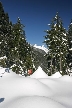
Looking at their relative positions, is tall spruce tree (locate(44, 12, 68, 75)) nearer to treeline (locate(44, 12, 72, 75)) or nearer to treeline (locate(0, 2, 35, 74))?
treeline (locate(44, 12, 72, 75))

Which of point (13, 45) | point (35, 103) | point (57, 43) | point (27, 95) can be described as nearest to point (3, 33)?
point (13, 45)

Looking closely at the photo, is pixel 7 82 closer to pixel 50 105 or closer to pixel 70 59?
pixel 50 105

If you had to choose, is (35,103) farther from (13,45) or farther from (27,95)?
(13,45)

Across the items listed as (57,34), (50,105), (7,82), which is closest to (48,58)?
(57,34)

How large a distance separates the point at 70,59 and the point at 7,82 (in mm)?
38141

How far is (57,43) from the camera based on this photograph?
36.4 metres

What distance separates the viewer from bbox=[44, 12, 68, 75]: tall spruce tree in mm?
A: 36406

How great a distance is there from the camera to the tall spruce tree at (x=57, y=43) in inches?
1433

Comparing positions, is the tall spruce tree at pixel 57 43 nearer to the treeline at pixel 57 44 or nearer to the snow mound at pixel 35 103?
the treeline at pixel 57 44

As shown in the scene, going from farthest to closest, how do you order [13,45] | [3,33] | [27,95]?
[13,45], [3,33], [27,95]

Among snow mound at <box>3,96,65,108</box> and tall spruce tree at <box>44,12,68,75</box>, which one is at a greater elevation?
tall spruce tree at <box>44,12,68,75</box>

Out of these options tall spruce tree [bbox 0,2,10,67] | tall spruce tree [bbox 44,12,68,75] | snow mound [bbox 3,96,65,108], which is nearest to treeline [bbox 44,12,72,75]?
tall spruce tree [bbox 44,12,68,75]

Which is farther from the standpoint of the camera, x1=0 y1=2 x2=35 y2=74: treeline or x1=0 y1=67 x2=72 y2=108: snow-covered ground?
x1=0 y1=2 x2=35 y2=74: treeline

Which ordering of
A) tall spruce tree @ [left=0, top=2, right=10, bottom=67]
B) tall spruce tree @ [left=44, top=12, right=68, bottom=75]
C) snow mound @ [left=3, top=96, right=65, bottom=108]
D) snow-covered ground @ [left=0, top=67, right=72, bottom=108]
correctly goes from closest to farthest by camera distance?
snow mound @ [left=3, top=96, right=65, bottom=108]
snow-covered ground @ [left=0, top=67, right=72, bottom=108]
tall spruce tree @ [left=0, top=2, right=10, bottom=67]
tall spruce tree @ [left=44, top=12, right=68, bottom=75]
